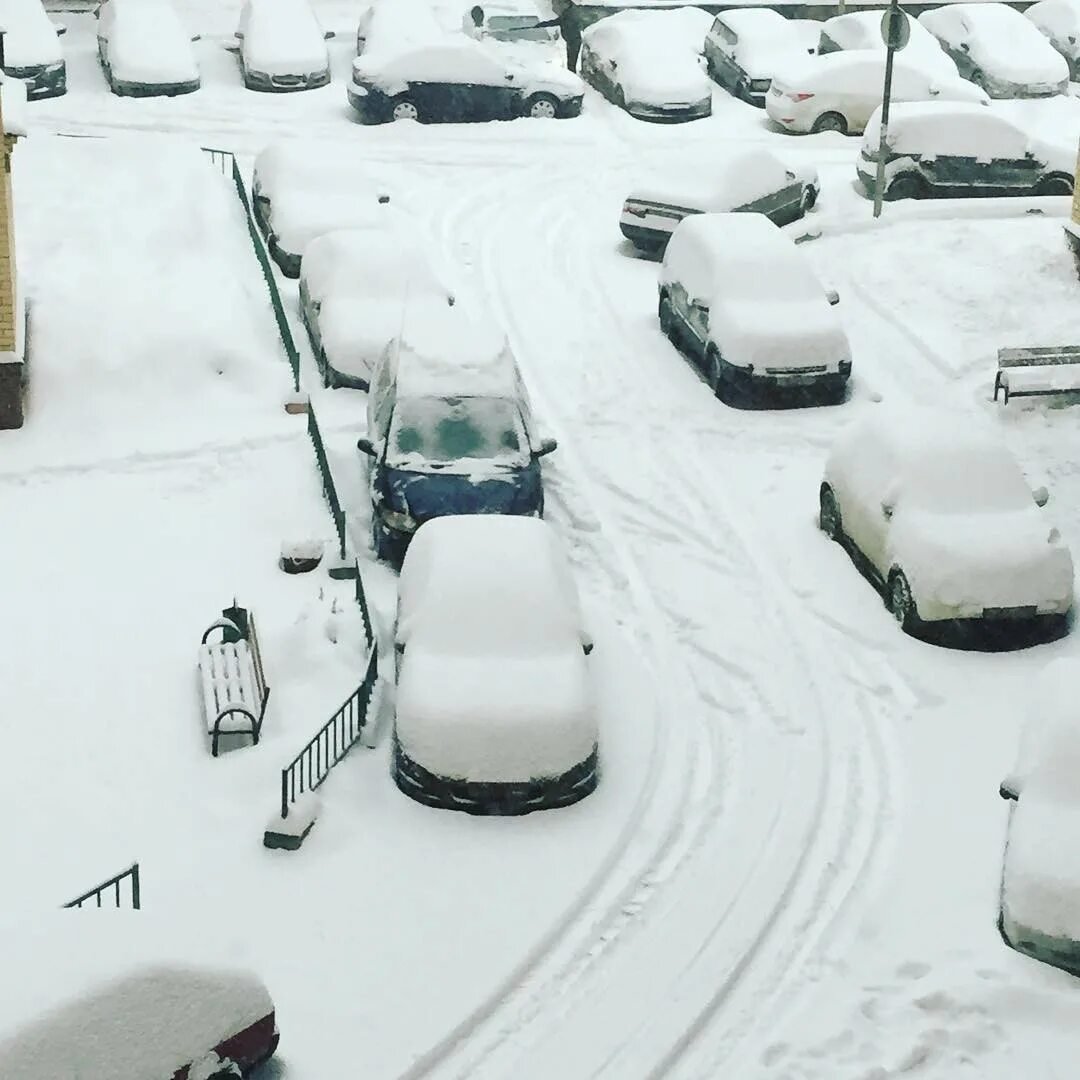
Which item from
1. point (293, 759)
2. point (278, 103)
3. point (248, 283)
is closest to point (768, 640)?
point (293, 759)

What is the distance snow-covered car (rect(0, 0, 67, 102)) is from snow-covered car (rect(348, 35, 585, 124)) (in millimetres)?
5344

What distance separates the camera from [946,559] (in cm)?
1575

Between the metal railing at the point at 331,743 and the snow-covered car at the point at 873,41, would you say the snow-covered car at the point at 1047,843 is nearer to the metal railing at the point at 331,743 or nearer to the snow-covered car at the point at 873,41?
the metal railing at the point at 331,743

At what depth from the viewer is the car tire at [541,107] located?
3353 centimetres

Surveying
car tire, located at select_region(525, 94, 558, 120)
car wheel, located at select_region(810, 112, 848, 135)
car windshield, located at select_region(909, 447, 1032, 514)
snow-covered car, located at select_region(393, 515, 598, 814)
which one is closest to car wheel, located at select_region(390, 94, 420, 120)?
car tire, located at select_region(525, 94, 558, 120)

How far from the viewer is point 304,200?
83.6 ft

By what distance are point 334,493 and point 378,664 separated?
111 inches

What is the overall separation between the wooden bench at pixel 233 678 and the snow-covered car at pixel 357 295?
226 inches

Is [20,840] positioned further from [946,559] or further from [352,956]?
[946,559]

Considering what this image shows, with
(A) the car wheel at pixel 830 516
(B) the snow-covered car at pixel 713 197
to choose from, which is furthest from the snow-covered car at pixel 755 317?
(B) the snow-covered car at pixel 713 197

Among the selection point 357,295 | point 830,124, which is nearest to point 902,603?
point 357,295

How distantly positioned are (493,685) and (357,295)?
31.0 feet

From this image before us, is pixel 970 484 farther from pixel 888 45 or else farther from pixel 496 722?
pixel 888 45

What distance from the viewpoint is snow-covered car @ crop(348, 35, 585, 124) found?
32688 mm
